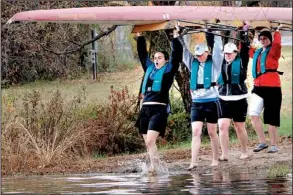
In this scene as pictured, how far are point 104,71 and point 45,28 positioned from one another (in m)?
5.39

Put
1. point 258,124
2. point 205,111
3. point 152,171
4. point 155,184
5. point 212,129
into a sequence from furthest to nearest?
point 258,124, point 212,129, point 205,111, point 152,171, point 155,184

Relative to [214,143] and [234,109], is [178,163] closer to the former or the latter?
[214,143]

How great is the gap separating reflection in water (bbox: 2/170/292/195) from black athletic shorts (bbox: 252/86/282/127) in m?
1.63

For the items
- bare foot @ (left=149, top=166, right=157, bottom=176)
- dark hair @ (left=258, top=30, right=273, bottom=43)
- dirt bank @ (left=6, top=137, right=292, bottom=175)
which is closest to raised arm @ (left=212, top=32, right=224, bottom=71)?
dark hair @ (left=258, top=30, right=273, bottom=43)

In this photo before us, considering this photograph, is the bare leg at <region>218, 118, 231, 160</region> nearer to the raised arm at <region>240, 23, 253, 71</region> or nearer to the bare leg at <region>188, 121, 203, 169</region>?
the bare leg at <region>188, 121, 203, 169</region>

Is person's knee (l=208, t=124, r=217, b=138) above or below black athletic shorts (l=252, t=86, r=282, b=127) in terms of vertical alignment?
below

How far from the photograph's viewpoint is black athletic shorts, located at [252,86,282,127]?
14.5 metres

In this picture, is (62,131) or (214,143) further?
(62,131)

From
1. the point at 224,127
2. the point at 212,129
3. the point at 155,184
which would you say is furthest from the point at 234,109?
the point at 155,184

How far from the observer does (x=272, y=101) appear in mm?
14539

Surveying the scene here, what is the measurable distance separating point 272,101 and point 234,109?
26.6 inches

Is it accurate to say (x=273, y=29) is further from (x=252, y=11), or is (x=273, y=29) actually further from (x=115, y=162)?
(x=115, y=162)

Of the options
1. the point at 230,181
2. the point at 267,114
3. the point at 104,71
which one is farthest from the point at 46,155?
the point at 104,71

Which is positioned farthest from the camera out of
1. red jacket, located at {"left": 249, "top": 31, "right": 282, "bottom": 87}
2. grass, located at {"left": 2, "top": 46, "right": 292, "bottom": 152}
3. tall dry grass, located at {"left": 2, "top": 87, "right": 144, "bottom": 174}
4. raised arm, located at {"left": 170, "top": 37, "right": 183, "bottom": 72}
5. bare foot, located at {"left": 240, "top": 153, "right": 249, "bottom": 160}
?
grass, located at {"left": 2, "top": 46, "right": 292, "bottom": 152}
